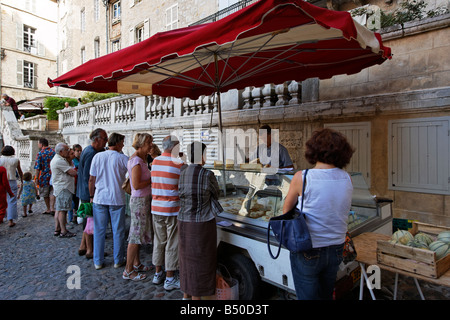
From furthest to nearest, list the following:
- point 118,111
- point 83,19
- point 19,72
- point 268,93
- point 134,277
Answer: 1. point 19,72
2. point 83,19
3. point 118,111
4. point 268,93
5. point 134,277

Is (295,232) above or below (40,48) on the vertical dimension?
below

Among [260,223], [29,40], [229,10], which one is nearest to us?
[260,223]

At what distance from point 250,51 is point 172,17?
12.6m

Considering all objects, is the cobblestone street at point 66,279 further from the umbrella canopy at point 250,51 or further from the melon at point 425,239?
the umbrella canopy at point 250,51

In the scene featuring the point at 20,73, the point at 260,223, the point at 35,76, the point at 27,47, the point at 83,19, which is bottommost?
the point at 260,223

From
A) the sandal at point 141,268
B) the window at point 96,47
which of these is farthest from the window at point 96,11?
the sandal at point 141,268

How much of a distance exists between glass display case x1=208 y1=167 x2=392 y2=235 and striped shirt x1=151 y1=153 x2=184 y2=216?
634mm

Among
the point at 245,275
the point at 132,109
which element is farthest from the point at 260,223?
the point at 132,109

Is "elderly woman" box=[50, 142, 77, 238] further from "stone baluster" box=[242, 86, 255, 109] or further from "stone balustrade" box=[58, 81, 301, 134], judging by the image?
"stone baluster" box=[242, 86, 255, 109]

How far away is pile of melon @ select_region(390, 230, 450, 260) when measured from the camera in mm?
2218

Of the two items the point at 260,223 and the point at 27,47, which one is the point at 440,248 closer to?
the point at 260,223

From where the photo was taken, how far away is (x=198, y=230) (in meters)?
2.77

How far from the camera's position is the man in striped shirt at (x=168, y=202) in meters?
3.32

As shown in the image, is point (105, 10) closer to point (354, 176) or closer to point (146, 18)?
point (146, 18)
